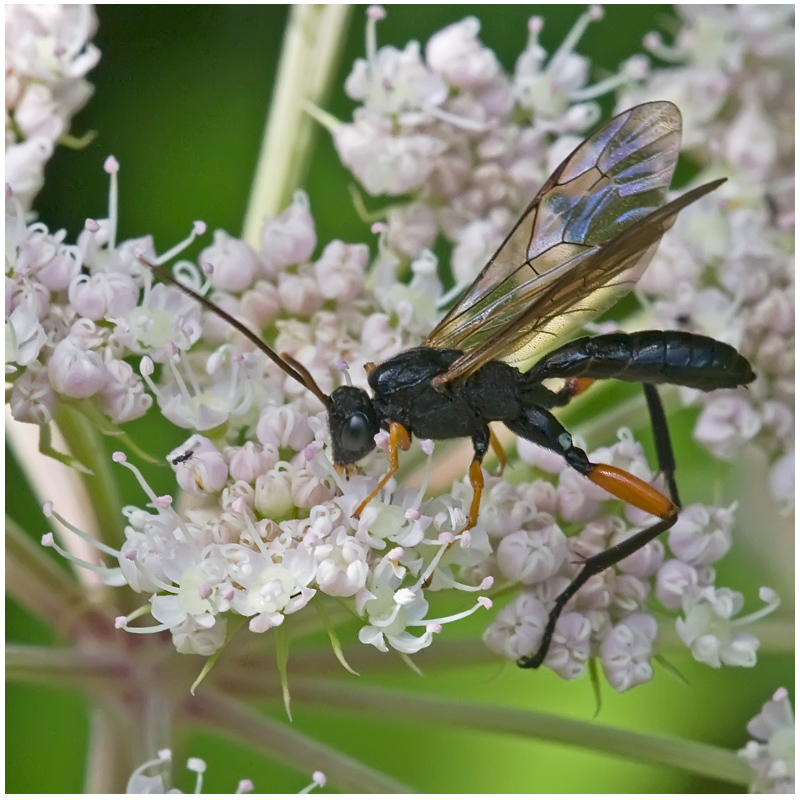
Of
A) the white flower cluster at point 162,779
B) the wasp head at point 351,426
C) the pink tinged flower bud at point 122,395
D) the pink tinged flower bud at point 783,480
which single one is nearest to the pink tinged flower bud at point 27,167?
the pink tinged flower bud at point 122,395

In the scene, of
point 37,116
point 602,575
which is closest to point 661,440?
point 602,575

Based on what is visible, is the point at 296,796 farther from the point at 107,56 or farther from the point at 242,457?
the point at 107,56

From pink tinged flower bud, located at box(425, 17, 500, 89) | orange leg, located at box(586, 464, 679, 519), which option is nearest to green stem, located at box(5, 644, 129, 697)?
orange leg, located at box(586, 464, 679, 519)

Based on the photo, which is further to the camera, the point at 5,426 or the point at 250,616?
the point at 5,426

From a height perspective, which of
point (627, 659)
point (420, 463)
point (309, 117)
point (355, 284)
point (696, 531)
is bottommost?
point (627, 659)

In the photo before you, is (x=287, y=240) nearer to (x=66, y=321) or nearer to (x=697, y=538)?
(x=66, y=321)

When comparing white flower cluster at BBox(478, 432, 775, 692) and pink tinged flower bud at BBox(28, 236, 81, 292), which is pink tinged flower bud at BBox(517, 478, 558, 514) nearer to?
white flower cluster at BBox(478, 432, 775, 692)

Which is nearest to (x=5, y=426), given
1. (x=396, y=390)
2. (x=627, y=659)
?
(x=396, y=390)
